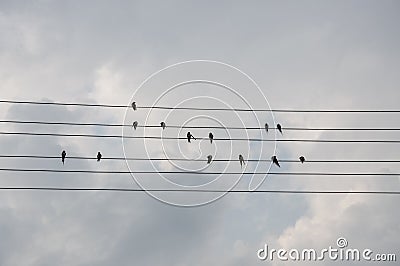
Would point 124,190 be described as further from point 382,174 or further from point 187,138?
point 382,174

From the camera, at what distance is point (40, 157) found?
27.4 meters

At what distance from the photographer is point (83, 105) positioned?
93.2ft

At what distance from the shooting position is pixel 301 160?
96.8 ft

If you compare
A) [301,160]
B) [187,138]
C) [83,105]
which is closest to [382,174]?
[301,160]

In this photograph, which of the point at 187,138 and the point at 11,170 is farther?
the point at 187,138

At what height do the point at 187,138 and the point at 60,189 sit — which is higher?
the point at 187,138

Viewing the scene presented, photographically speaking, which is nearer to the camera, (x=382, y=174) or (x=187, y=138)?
(x=382, y=174)

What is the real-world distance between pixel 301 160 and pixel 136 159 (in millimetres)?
8548

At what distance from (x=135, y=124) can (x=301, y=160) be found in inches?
353

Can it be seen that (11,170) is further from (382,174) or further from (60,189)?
(382,174)

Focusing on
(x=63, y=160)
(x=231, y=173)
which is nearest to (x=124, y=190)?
(x=63, y=160)

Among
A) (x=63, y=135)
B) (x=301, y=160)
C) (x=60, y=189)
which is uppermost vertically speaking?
(x=301, y=160)

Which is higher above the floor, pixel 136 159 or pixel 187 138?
pixel 187 138

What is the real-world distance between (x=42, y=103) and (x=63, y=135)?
1977mm
